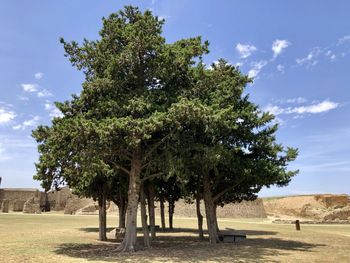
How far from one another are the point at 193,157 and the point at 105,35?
7.67 metres

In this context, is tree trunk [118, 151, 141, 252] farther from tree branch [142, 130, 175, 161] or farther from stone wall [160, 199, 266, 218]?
stone wall [160, 199, 266, 218]

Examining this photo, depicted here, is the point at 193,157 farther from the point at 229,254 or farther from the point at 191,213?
the point at 191,213

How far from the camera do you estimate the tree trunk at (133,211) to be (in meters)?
17.5

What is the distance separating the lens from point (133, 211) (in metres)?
17.8

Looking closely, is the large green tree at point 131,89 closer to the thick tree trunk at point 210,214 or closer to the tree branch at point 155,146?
the tree branch at point 155,146

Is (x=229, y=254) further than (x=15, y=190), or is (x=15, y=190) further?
(x=15, y=190)

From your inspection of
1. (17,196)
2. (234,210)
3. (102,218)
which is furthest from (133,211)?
(17,196)

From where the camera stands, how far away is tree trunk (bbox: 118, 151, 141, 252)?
17469mm

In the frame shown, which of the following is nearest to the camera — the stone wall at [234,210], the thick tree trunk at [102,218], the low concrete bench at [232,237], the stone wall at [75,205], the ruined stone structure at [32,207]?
the low concrete bench at [232,237]

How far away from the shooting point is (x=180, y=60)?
714 inches

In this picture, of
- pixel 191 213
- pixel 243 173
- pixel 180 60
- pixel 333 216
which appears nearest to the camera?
pixel 180 60

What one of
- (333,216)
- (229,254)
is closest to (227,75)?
(229,254)

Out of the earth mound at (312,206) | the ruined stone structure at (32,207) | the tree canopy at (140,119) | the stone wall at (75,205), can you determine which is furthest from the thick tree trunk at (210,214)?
the ruined stone structure at (32,207)

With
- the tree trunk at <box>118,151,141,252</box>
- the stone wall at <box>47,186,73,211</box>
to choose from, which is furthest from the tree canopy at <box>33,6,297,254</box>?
the stone wall at <box>47,186,73,211</box>
